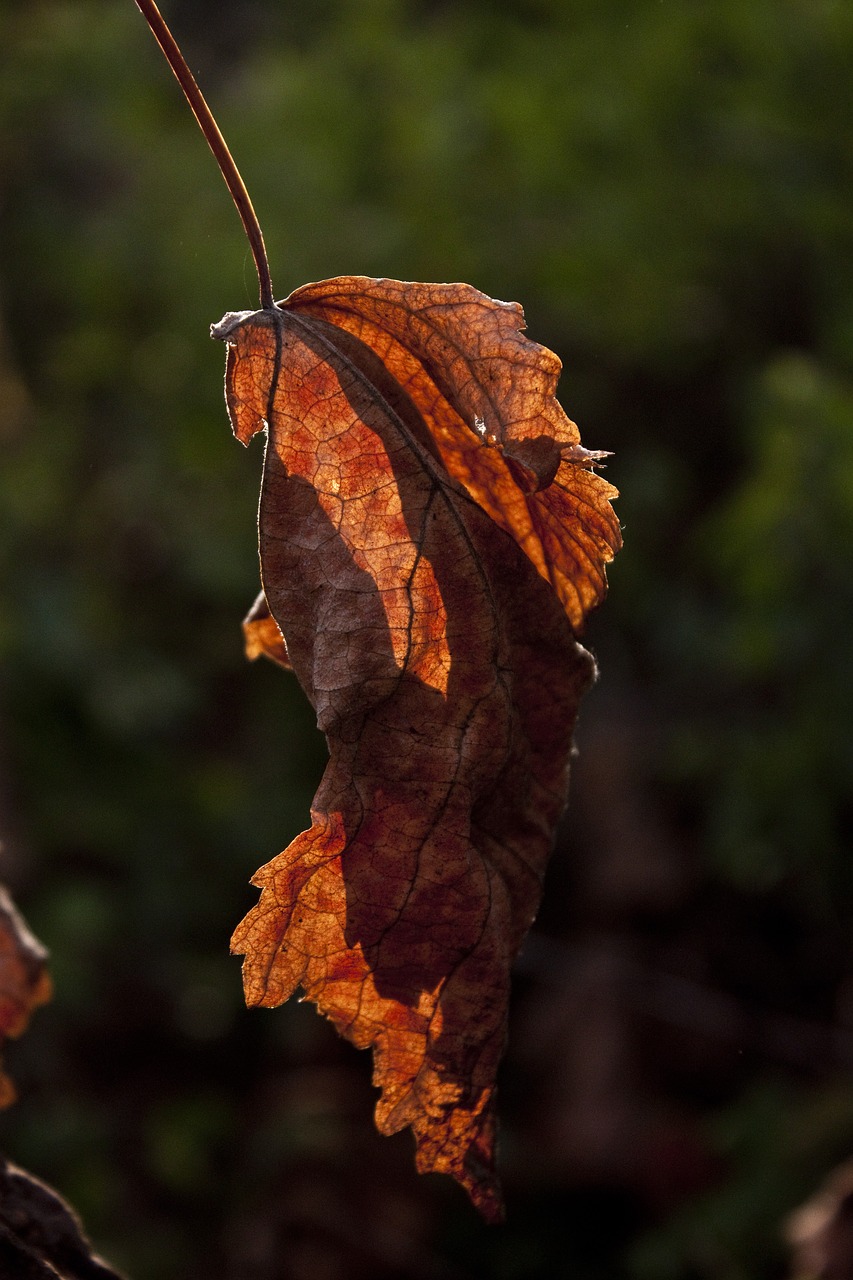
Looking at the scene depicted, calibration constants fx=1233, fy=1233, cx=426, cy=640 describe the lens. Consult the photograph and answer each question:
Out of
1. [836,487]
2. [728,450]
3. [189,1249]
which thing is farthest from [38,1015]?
[728,450]

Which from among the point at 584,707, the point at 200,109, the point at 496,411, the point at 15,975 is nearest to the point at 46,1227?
the point at 15,975

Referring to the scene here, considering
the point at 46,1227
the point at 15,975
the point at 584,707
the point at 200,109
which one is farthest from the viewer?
the point at 584,707

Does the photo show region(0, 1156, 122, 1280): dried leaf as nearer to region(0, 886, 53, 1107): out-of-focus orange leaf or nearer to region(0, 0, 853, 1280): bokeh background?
region(0, 886, 53, 1107): out-of-focus orange leaf

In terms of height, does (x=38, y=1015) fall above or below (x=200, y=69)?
below

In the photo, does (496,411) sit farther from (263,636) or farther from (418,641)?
(263,636)

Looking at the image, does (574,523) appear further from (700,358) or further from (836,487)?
(700,358)

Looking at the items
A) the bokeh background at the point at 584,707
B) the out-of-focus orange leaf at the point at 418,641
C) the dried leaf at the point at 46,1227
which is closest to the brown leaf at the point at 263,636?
the out-of-focus orange leaf at the point at 418,641
